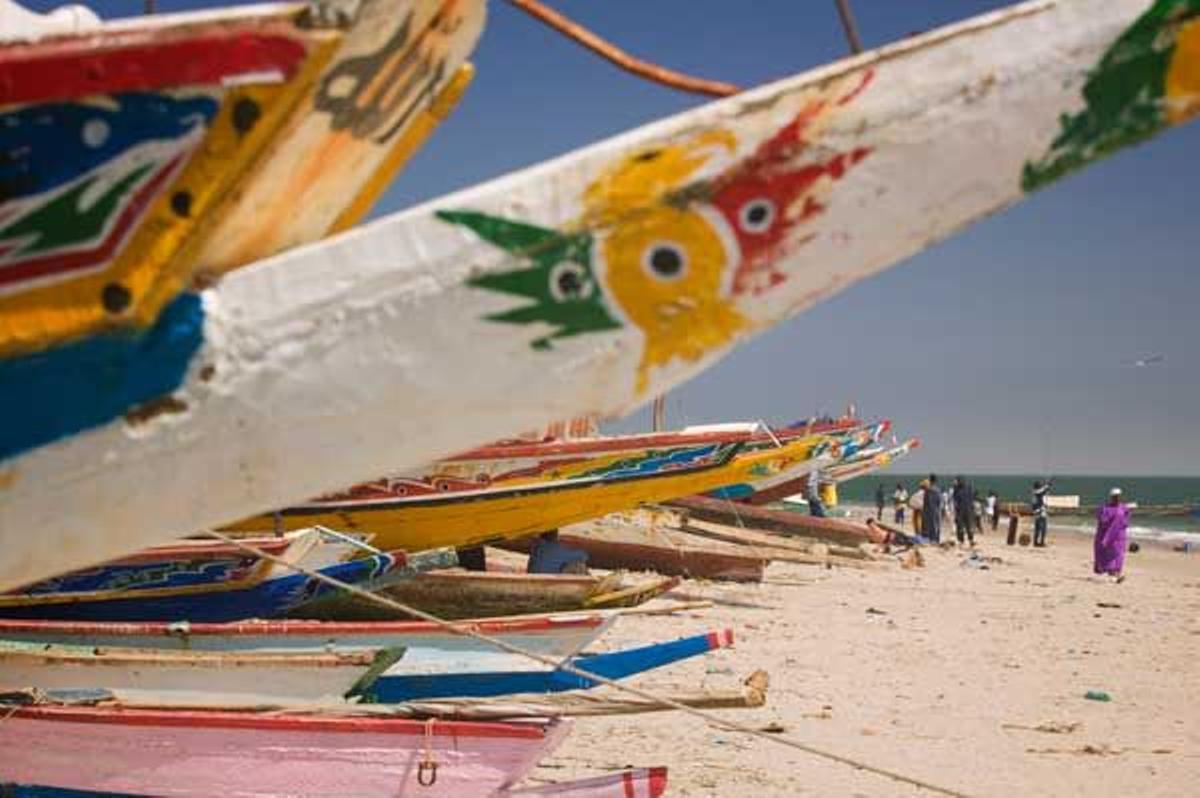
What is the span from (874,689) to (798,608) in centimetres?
490

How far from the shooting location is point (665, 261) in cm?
176

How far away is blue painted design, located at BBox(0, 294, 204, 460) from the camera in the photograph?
168cm

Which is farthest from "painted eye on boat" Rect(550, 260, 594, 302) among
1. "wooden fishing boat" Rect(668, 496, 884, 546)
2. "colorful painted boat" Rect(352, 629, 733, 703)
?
"wooden fishing boat" Rect(668, 496, 884, 546)

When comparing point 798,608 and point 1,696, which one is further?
point 798,608

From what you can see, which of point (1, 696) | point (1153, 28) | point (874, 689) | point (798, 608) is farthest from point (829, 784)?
point (798, 608)

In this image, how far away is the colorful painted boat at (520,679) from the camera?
5.46m

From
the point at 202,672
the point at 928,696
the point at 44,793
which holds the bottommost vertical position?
the point at 928,696

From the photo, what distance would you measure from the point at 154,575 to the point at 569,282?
22.3 ft

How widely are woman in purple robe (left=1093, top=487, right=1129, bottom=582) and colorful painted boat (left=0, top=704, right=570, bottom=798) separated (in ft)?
58.3

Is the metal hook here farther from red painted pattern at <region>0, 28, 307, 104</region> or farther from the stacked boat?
red painted pattern at <region>0, 28, 307, 104</region>

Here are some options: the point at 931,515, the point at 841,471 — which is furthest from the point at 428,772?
the point at 841,471

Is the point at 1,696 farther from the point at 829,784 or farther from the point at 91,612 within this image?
the point at 829,784

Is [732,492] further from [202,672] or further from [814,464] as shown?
[202,672]

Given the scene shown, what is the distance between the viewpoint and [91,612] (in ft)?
25.7
